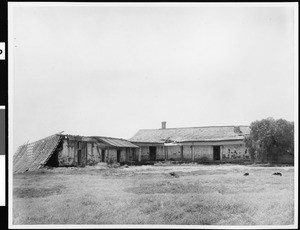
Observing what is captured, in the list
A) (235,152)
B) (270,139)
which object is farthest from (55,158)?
(270,139)

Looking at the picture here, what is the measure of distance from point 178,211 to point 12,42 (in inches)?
163

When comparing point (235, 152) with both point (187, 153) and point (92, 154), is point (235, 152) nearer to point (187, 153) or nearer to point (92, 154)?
point (187, 153)

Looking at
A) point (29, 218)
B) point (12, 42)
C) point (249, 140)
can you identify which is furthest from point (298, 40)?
point (29, 218)

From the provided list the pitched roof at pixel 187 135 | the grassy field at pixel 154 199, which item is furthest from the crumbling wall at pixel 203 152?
the grassy field at pixel 154 199

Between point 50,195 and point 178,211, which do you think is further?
point 50,195

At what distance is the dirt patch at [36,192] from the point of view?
6816 millimetres

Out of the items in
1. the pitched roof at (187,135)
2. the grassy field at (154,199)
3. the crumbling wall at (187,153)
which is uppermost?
the pitched roof at (187,135)

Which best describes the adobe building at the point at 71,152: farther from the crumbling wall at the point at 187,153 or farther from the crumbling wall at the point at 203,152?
the crumbling wall at the point at 203,152

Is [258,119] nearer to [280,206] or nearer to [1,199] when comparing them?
[280,206]

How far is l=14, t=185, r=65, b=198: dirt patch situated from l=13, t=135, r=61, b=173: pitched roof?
15.0 inches

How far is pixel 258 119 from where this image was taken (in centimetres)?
734

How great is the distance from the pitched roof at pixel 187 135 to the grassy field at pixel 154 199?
4.42 ft

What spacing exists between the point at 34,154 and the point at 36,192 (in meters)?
1.18

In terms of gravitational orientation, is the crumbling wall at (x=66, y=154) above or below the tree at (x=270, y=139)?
below
